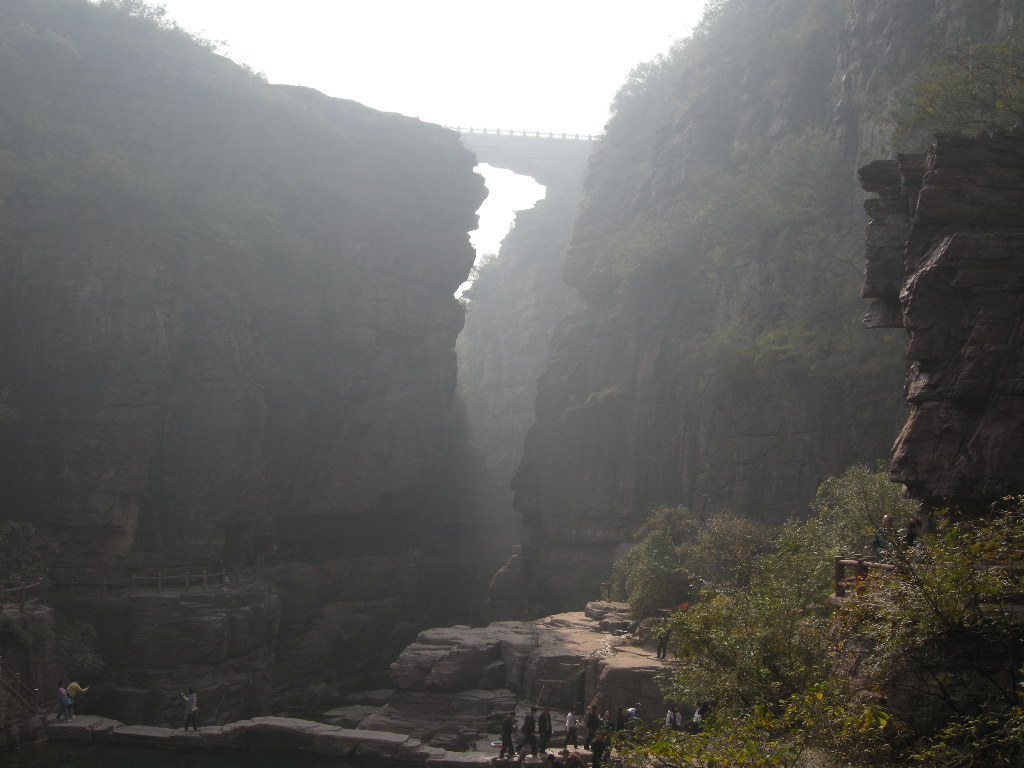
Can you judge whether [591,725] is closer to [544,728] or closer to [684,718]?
[544,728]

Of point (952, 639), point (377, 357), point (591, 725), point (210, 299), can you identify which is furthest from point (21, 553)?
point (952, 639)

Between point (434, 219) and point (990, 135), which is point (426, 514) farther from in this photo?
point (990, 135)

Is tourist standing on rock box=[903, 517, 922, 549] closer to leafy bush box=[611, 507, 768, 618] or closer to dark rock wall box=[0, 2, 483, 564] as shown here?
leafy bush box=[611, 507, 768, 618]

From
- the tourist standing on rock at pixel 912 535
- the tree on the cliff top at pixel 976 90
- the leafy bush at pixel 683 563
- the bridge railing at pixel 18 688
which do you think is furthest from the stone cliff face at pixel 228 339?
the tree on the cliff top at pixel 976 90

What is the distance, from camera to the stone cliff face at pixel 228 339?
3878 cm

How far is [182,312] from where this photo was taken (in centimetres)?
4250

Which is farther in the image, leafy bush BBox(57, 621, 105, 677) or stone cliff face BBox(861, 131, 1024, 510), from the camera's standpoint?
leafy bush BBox(57, 621, 105, 677)

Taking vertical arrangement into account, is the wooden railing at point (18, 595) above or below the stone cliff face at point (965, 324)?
below

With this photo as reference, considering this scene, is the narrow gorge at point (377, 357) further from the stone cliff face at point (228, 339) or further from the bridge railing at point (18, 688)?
the bridge railing at point (18, 688)

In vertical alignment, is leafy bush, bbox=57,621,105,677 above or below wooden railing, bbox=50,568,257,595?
below

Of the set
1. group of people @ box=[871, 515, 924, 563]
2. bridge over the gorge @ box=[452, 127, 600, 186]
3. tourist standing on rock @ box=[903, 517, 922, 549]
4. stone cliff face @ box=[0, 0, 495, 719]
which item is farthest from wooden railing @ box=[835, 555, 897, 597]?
bridge over the gorge @ box=[452, 127, 600, 186]

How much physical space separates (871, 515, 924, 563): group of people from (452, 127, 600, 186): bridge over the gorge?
73.7 m

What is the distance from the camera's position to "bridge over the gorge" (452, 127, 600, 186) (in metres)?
86.3

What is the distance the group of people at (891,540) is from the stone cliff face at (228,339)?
90.5ft
